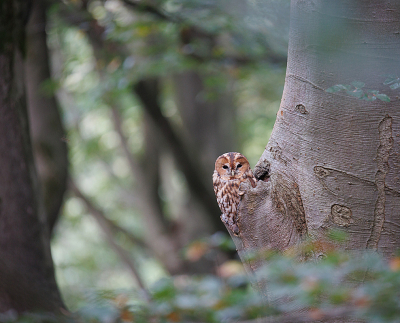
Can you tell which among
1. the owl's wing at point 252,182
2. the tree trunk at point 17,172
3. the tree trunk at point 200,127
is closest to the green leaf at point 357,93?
the owl's wing at point 252,182

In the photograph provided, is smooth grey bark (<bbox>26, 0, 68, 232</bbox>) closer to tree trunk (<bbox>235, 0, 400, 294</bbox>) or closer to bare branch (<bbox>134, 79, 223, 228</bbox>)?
bare branch (<bbox>134, 79, 223, 228</bbox>)

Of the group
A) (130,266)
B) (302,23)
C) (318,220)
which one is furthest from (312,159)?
(130,266)

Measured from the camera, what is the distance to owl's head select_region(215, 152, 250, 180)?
1.84 meters

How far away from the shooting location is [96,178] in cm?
931

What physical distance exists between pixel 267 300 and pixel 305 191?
48 centimetres

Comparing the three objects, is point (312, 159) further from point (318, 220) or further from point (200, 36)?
point (200, 36)

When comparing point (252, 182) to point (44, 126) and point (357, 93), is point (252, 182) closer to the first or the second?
point (357, 93)

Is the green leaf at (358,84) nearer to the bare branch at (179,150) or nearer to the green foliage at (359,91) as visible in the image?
the green foliage at (359,91)

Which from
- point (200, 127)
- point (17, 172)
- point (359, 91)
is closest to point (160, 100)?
point (200, 127)

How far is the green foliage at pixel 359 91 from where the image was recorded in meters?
1.23

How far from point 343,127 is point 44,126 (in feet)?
9.77

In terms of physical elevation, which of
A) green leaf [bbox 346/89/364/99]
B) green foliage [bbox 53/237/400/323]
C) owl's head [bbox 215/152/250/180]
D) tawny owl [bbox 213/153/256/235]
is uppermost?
green leaf [bbox 346/89/364/99]

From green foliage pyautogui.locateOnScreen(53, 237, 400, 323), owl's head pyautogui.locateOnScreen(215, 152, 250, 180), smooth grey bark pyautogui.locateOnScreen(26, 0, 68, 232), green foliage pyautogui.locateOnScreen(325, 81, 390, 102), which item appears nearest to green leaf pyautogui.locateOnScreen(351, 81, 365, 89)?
green foliage pyautogui.locateOnScreen(325, 81, 390, 102)

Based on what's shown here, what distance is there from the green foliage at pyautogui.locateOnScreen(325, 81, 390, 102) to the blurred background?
106 cm
